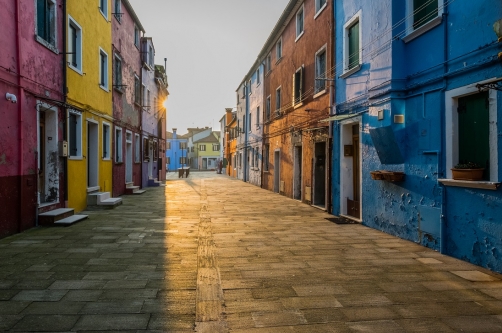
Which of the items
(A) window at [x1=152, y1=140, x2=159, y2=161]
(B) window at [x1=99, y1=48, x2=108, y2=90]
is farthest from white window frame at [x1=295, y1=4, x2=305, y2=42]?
(A) window at [x1=152, y1=140, x2=159, y2=161]

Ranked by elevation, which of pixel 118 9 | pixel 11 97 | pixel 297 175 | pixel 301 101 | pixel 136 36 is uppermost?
pixel 136 36

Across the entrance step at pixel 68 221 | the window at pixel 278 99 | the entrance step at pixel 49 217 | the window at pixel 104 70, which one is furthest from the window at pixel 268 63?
the entrance step at pixel 49 217

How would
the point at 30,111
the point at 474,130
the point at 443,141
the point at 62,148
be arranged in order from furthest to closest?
the point at 62,148 → the point at 30,111 → the point at 443,141 → the point at 474,130

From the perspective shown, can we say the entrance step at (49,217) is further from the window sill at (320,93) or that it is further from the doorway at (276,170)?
the doorway at (276,170)

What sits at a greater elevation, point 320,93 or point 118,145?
point 320,93

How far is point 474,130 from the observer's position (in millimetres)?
5570

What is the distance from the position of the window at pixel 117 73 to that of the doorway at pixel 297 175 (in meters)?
8.16

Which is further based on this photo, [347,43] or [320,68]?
[320,68]

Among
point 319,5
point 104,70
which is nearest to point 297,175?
point 319,5

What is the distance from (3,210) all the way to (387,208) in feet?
26.5

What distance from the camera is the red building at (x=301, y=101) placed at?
11.6 metres

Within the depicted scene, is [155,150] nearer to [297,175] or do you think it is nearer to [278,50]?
[278,50]

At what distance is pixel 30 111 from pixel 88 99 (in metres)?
3.66

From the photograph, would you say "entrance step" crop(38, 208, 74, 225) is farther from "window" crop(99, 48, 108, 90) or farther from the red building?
the red building
